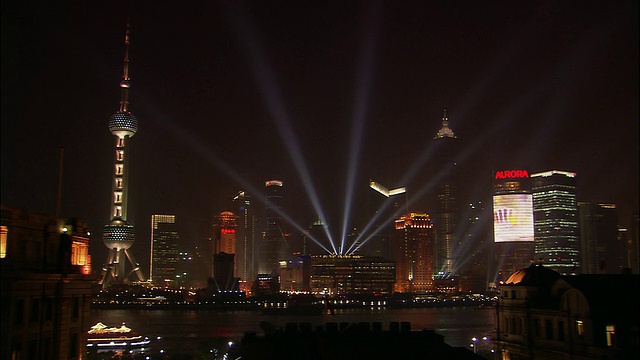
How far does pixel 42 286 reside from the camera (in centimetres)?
2269

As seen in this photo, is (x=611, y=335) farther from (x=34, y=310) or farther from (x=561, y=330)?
(x=34, y=310)

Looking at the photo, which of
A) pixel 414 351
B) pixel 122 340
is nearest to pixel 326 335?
pixel 414 351

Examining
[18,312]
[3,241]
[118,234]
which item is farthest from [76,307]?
[118,234]

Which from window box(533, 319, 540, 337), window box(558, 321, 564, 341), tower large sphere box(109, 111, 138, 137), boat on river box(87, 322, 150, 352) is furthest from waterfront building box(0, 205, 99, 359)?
tower large sphere box(109, 111, 138, 137)

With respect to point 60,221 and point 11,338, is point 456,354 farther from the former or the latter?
point 60,221

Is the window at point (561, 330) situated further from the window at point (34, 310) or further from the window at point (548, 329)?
the window at point (34, 310)

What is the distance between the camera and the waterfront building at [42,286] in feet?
66.7

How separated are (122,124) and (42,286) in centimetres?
16007

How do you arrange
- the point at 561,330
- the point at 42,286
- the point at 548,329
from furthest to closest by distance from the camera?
the point at 548,329 → the point at 561,330 → the point at 42,286

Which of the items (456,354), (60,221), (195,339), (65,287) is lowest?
(195,339)

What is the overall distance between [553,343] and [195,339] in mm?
64188

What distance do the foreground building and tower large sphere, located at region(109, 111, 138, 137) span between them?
499 ft

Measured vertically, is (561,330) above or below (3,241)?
below

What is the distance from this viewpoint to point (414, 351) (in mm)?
19328
